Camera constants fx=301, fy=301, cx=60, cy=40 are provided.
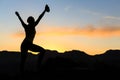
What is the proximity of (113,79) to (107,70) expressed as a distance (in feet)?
3.91

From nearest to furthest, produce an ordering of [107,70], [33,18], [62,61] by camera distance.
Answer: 1. [33,18]
2. [107,70]
3. [62,61]

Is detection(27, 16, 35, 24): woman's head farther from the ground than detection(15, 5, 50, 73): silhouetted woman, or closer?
farther from the ground

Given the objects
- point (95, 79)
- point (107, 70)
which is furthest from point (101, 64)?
point (95, 79)

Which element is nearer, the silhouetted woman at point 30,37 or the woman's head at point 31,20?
the silhouetted woman at point 30,37

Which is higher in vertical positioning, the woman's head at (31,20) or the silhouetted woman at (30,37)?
the woman's head at (31,20)

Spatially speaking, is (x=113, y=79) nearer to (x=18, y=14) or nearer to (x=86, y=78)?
(x=86, y=78)

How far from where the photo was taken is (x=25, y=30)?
54.3 ft

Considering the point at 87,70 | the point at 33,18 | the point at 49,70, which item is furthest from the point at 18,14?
the point at 87,70

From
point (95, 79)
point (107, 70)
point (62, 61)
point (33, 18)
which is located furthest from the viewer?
point (62, 61)

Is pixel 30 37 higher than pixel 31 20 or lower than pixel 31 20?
lower

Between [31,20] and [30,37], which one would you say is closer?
[30,37]

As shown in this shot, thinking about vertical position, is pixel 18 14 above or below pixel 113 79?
above

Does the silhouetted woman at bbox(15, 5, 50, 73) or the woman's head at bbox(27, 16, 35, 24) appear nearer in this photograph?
the silhouetted woman at bbox(15, 5, 50, 73)

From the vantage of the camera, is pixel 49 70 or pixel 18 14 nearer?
pixel 18 14
